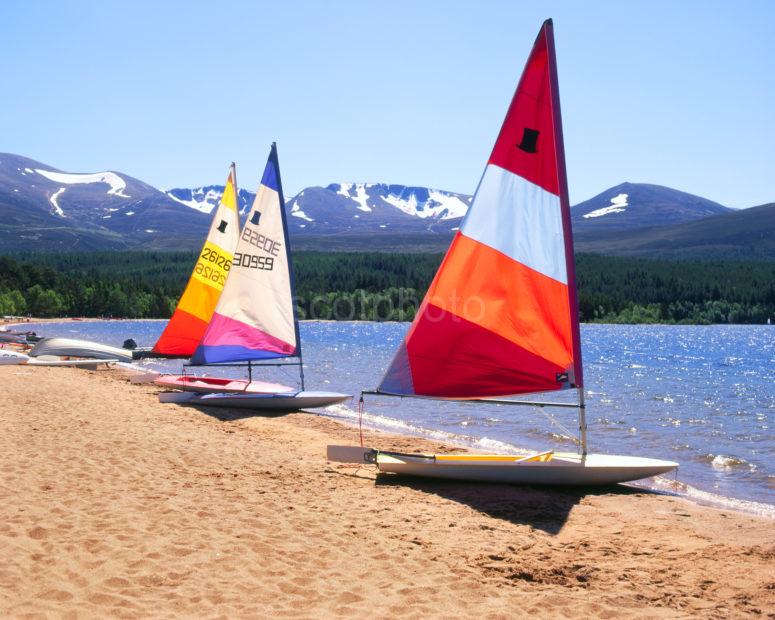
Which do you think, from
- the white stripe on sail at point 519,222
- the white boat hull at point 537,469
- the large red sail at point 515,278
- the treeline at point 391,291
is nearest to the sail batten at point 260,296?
the white boat hull at point 537,469

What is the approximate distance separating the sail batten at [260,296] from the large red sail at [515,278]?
10852 mm

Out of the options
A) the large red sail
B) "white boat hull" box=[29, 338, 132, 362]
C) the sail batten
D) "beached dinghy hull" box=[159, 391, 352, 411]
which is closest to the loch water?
"beached dinghy hull" box=[159, 391, 352, 411]

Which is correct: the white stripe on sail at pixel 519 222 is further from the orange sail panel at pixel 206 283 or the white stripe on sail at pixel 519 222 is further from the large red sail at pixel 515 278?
the orange sail panel at pixel 206 283

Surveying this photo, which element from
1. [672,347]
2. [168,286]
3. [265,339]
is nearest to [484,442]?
[265,339]

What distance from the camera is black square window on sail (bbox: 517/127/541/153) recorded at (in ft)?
40.8

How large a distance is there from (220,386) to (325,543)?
52.8 ft

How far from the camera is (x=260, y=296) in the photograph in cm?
2330

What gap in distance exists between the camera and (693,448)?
2059cm

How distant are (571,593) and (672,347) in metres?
79.0

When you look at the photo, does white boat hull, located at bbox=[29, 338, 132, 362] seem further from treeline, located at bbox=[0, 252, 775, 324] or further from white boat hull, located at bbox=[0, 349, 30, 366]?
treeline, located at bbox=[0, 252, 775, 324]

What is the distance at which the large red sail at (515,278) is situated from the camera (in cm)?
1225

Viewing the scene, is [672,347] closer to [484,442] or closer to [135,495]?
[484,442]

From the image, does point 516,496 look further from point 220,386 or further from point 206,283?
point 206,283

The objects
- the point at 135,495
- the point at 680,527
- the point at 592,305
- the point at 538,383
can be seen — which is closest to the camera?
the point at 135,495
